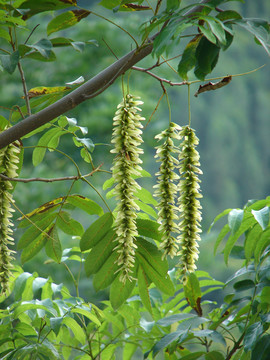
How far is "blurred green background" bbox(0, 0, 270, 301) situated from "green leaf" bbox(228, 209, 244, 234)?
314cm

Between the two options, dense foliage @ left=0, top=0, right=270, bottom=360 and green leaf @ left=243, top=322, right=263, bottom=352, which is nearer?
dense foliage @ left=0, top=0, right=270, bottom=360

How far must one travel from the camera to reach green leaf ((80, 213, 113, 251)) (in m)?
0.75

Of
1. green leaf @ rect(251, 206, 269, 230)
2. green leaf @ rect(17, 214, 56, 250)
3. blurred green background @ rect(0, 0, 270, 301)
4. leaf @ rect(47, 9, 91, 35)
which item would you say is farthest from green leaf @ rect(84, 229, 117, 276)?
blurred green background @ rect(0, 0, 270, 301)

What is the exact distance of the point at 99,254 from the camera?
767 mm

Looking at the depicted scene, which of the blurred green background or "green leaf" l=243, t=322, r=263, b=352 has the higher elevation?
"green leaf" l=243, t=322, r=263, b=352

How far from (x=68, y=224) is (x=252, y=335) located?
0.37m

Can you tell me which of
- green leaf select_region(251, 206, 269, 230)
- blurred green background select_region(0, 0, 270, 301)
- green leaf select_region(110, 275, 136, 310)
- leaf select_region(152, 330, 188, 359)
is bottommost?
blurred green background select_region(0, 0, 270, 301)

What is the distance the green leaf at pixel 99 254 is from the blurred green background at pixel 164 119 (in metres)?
3.12

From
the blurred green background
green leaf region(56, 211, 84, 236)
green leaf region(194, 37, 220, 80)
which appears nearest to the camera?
green leaf region(194, 37, 220, 80)

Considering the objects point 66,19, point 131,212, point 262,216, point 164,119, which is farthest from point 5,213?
point 164,119

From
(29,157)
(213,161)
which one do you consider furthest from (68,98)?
(213,161)

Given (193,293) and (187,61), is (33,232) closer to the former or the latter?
(193,293)

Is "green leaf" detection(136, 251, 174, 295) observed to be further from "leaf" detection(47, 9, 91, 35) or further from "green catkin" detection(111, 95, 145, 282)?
"leaf" detection(47, 9, 91, 35)

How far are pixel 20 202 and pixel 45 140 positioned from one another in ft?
10.5
